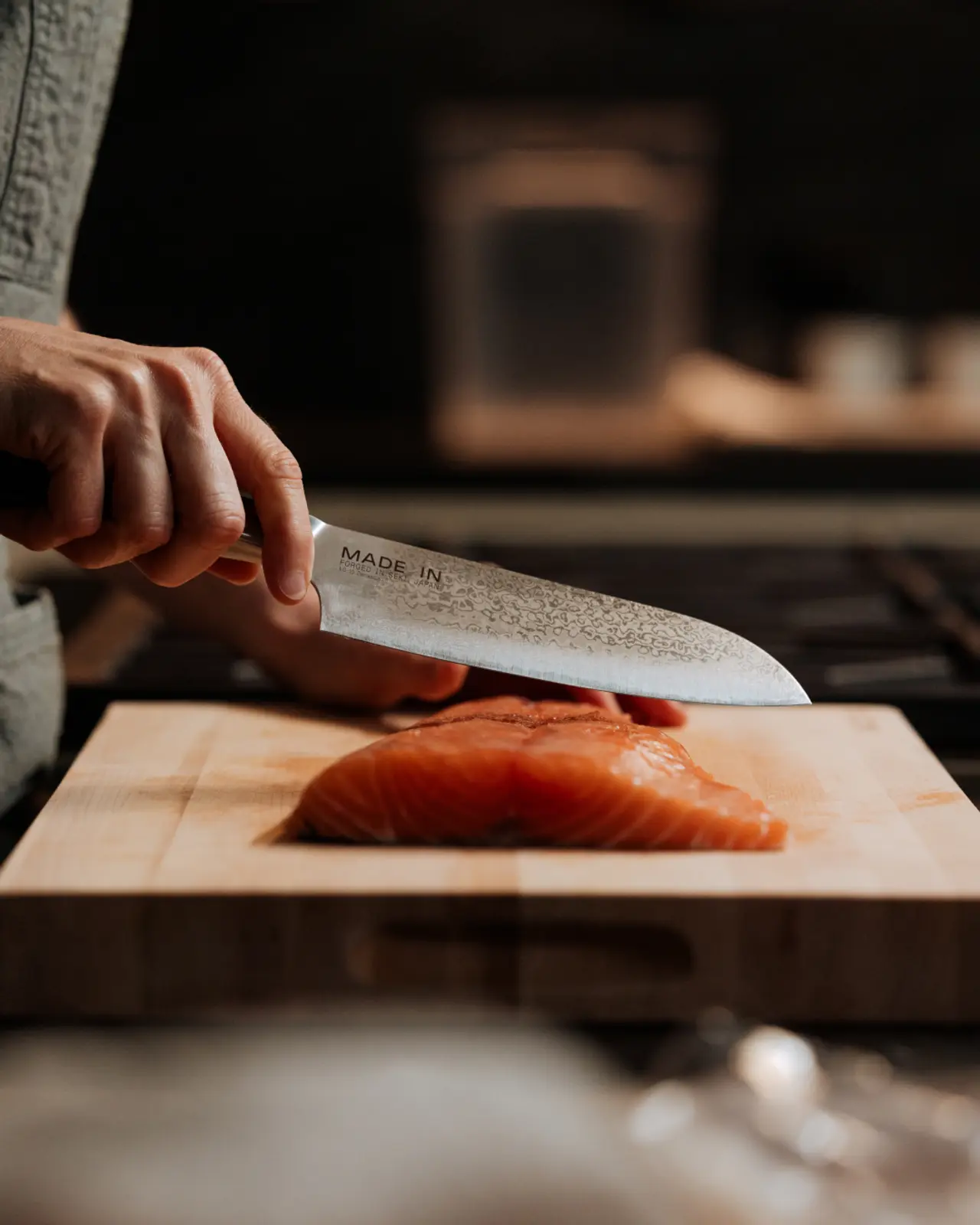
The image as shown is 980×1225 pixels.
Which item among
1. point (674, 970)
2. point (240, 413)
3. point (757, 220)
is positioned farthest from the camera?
point (757, 220)

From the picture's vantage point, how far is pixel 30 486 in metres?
0.97

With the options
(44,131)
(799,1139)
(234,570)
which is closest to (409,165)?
(44,131)

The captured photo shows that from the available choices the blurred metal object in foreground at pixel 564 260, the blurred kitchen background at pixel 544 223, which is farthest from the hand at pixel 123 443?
the blurred metal object in foreground at pixel 564 260

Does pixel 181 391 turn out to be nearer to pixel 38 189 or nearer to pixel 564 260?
pixel 38 189

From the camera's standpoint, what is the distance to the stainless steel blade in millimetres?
1099

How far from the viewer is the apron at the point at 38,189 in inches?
44.9

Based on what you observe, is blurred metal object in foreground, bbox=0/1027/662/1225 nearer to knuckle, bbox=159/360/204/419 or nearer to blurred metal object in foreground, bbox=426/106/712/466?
knuckle, bbox=159/360/204/419

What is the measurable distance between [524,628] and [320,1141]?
0.73 m

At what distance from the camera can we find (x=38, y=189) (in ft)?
3.84

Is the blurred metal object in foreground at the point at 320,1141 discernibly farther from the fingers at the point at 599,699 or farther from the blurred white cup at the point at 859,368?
the blurred white cup at the point at 859,368

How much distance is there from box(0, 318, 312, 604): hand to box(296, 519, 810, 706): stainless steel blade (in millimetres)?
140

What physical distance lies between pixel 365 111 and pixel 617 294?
82 centimetres

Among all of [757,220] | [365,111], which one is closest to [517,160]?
[365,111]

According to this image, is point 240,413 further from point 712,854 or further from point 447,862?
point 712,854
